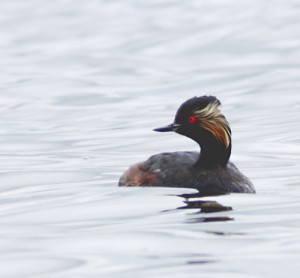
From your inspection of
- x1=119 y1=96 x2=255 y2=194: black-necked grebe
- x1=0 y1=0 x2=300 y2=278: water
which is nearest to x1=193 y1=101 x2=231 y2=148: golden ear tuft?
x1=119 y1=96 x2=255 y2=194: black-necked grebe

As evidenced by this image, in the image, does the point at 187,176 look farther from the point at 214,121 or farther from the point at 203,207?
the point at 203,207

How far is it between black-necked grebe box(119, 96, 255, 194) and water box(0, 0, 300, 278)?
165 mm

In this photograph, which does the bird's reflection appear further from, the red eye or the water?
the red eye

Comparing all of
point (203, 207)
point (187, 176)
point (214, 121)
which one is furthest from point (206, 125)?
point (203, 207)

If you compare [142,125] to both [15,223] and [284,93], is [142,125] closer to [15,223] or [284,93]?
[284,93]

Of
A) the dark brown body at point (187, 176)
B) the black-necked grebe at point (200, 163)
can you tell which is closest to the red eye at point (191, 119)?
the black-necked grebe at point (200, 163)

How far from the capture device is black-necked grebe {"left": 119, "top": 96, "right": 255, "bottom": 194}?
12.4m

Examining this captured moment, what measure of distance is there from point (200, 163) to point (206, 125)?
371 millimetres

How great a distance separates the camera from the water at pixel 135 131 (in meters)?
9.55

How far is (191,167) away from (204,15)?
95.1 feet

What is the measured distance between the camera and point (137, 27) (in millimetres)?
39062

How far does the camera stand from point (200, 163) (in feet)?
41.1

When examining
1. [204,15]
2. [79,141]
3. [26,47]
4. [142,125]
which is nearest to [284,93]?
[142,125]

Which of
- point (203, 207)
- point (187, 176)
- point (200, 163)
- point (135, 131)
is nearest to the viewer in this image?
point (203, 207)
